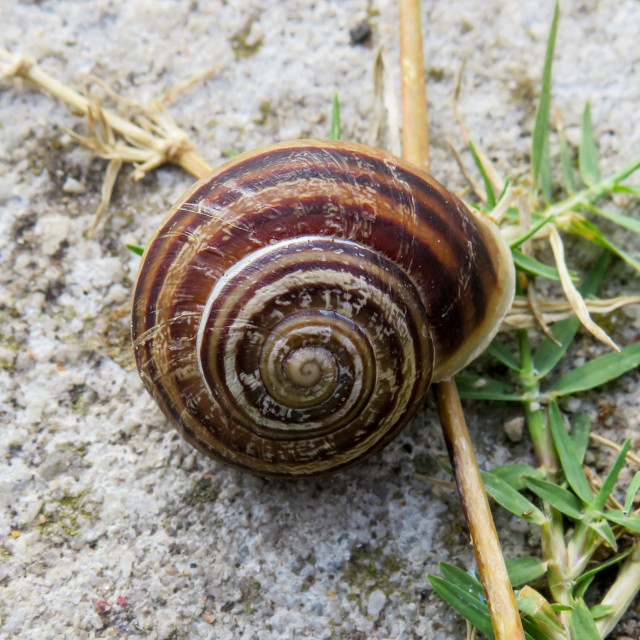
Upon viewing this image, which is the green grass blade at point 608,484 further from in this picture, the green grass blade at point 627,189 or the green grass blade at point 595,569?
the green grass blade at point 627,189

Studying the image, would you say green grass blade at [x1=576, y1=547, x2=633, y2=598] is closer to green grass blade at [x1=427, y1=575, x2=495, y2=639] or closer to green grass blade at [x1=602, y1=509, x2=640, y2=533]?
green grass blade at [x1=602, y1=509, x2=640, y2=533]

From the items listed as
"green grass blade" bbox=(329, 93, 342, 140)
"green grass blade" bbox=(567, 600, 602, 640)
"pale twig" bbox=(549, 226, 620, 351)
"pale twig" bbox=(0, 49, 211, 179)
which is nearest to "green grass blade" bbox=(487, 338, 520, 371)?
"pale twig" bbox=(549, 226, 620, 351)

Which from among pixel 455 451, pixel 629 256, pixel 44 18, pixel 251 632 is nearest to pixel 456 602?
pixel 455 451

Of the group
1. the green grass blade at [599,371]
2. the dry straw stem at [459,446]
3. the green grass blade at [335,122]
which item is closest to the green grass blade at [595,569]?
the dry straw stem at [459,446]

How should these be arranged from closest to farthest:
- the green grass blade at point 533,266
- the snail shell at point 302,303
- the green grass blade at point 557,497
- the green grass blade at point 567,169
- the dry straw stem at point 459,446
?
the snail shell at point 302,303 < the dry straw stem at point 459,446 < the green grass blade at point 557,497 < the green grass blade at point 533,266 < the green grass blade at point 567,169

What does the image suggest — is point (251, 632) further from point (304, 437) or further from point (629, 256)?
point (629, 256)

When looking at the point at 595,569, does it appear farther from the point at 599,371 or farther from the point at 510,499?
the point at 599,371
